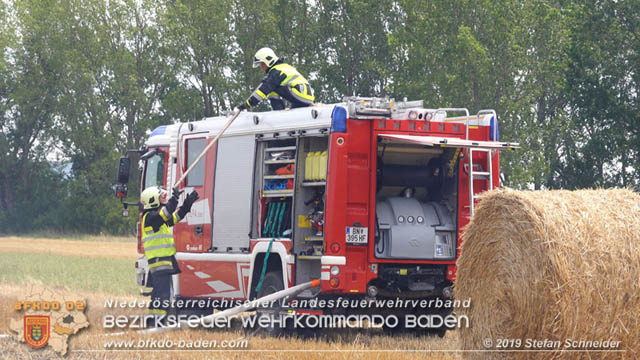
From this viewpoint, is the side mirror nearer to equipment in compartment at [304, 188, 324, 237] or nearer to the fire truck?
the fire truck

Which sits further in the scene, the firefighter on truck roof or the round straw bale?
the firefighter on truck roof

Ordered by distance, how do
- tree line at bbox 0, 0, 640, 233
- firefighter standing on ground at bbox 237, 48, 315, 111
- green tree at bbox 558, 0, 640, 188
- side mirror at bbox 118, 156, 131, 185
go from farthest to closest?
1. green tree at bbox 558, 0, 640, 188
2. tree line at bbox 0, 0, 640, 233
3. side mirror at bbox 118, 156, 131, 185
4. firefighter standing on ground at bbox 237, 48, 315, 111

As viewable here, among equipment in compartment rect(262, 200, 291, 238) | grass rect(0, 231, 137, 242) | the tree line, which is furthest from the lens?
grass rect(0, 231, 137, 242)

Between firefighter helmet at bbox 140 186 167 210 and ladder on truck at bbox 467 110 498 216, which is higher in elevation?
ladder on truck at bbox 467 110 498 216

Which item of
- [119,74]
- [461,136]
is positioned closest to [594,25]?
[119,74]

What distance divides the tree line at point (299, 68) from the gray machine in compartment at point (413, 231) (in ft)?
55.9

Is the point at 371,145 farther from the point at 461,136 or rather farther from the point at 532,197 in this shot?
the point at 532,197

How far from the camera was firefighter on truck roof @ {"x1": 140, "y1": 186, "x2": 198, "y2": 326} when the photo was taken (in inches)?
483

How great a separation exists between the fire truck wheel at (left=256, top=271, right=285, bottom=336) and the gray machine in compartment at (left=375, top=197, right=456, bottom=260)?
149 cm

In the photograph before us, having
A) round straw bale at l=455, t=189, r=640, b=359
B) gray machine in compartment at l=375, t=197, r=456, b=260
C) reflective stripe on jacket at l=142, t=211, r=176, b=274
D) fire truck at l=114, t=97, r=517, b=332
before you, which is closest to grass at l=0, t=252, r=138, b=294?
fire truck at l=114, t=97, r=517, b=332

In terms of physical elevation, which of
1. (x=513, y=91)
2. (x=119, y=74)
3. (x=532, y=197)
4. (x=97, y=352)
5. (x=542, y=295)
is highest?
(x=119, y=74)

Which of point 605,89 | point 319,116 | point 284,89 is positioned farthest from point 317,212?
point 605,89

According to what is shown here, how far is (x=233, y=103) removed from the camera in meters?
44.0

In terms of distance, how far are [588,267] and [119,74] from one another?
141ft
